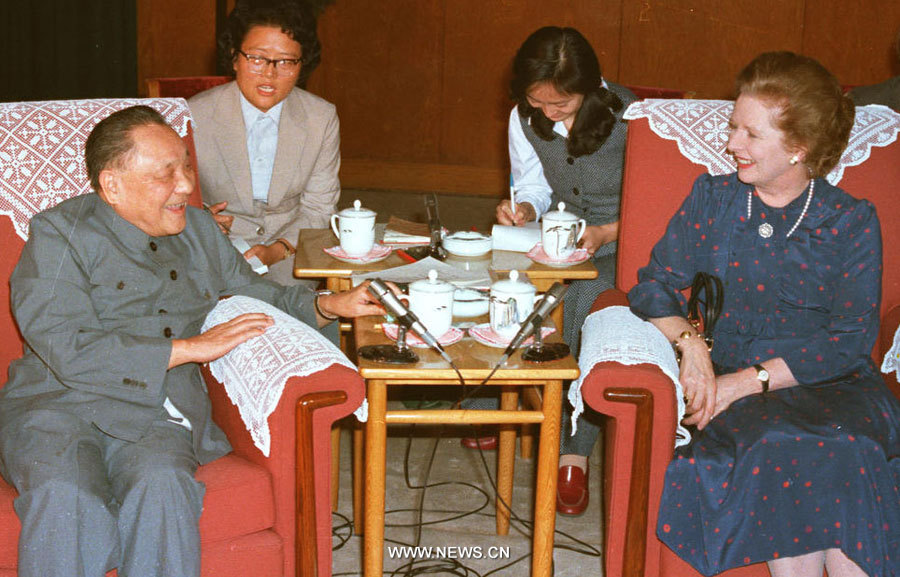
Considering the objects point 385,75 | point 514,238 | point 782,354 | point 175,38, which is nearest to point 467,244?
point 514,238

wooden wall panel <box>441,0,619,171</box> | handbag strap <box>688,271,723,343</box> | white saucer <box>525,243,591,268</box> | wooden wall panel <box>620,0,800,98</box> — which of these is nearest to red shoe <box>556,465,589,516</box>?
white saucer <box>525,243,591,268</box>

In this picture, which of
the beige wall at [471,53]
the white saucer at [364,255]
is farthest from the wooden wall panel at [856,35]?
the white saucer at [364,255]

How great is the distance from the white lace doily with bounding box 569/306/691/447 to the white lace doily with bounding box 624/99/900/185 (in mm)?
553

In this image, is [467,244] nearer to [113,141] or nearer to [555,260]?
[555,260]

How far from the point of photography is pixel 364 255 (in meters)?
2.69

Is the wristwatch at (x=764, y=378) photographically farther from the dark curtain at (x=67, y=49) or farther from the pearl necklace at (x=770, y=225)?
the dark curtain at (x=67, y=49)

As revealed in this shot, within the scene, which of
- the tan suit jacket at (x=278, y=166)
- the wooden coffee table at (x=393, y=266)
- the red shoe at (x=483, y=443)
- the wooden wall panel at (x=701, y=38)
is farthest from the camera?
the wooden wall panel at (x=701, y=38)

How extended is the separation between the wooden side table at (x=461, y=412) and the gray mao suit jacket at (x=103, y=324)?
0.35m

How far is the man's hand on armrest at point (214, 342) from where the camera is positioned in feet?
7.14

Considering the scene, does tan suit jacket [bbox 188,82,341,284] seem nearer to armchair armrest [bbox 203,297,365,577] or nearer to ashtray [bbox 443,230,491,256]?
ashtray [bbox 443,230,491,256]

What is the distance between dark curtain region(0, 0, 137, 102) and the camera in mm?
6324

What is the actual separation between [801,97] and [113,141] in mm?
1453

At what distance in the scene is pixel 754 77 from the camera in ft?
7.54

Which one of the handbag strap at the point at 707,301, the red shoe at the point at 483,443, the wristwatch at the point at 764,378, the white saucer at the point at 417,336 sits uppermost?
the handbag strap at the point at 707,301
